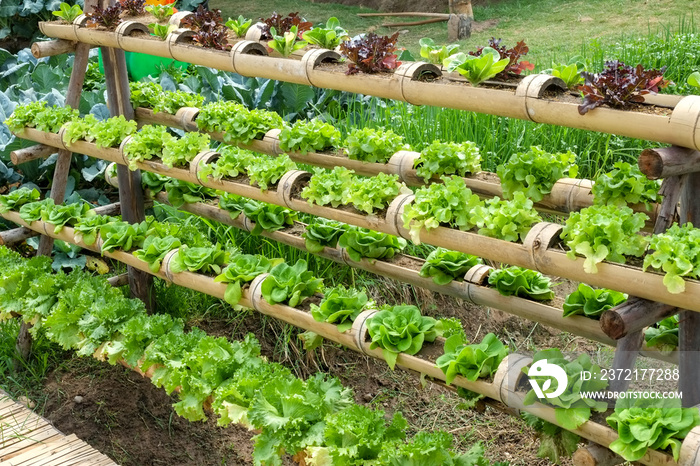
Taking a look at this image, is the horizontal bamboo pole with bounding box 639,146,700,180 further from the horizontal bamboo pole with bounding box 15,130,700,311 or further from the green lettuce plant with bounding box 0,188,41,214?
the green lettuce plant with bounding box 0,188,41,214

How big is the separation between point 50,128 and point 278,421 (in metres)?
2.18

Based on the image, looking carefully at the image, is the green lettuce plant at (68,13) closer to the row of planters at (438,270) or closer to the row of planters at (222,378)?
the row of planters at (438,270)

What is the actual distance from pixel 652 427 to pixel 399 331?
0.89 meters

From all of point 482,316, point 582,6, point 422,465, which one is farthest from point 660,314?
point 582,6

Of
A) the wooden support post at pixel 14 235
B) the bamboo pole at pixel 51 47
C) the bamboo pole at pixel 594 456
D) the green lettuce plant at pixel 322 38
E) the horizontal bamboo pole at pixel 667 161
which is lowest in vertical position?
the wooden support post at pixel 14 235

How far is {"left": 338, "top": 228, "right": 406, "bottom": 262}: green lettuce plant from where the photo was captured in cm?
306

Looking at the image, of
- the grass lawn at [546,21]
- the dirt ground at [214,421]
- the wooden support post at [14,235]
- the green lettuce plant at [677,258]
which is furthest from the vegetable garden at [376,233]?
the grass lawn at [546,21]

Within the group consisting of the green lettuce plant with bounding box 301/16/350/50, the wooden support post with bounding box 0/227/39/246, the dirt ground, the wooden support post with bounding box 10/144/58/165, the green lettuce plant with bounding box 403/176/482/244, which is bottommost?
the dirt ground

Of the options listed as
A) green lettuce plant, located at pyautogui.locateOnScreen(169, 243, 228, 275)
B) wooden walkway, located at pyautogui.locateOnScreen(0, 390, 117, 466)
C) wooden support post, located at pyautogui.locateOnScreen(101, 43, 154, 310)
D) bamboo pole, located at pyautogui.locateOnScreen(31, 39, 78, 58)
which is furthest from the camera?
wooden support post, located at pyautogui.locateOnScreen(101, 43, 154, 310)

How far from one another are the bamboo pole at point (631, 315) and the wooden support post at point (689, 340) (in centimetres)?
6

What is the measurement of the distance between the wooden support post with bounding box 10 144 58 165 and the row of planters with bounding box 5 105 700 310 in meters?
0.75

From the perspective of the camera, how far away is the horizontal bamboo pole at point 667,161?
1.99m

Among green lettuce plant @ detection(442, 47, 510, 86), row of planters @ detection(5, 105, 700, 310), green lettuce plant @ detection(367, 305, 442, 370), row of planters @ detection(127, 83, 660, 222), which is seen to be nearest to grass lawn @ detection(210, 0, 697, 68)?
row of planters @ detection(127, 83, 660, 222)

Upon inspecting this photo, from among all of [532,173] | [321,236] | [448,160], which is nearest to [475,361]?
[532,173]
